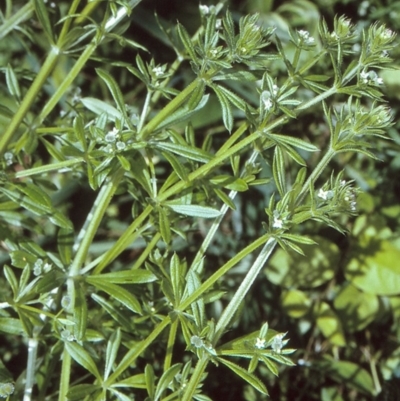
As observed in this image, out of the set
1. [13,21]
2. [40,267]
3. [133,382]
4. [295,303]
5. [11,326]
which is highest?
[13,21]

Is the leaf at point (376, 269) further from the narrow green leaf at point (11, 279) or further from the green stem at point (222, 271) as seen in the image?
the narrow green leaf at point (11, 279)

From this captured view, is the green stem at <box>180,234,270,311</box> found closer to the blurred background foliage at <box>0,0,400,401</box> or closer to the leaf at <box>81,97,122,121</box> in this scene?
the leaf at <box>81,97,122,121</box>

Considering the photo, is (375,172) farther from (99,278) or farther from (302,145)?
(99,278)

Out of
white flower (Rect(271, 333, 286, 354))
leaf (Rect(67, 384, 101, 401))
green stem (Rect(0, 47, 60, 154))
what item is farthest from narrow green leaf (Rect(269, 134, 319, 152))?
leaf (Rect(67, 384, 101, 401))

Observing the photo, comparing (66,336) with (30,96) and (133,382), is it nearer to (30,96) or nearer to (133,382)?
(133,382)

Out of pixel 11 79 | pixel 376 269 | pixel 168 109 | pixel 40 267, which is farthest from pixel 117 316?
pixel 376 269

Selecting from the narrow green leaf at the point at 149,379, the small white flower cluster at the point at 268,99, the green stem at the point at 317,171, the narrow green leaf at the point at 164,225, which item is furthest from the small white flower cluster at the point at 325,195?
the narrow green leaf at the point at 149,379
